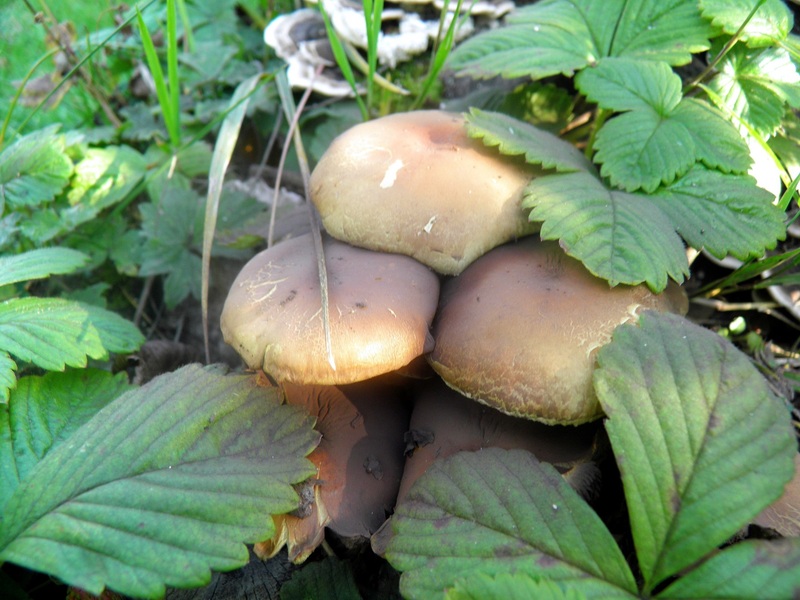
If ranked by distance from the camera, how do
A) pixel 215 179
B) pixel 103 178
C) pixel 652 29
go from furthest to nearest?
pixel 103 178
pixel 215 179
pixel 652 29

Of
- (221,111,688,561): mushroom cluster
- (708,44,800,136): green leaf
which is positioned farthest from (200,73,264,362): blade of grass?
(708,44,800,136): green leaf

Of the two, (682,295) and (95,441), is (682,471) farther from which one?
(95,441)

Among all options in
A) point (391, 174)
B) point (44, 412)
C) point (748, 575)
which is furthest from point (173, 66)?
point (748, 575)

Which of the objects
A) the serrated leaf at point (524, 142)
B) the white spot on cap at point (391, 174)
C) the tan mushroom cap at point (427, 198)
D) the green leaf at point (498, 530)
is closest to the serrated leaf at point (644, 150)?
the serrated leaf at point (524, 142)

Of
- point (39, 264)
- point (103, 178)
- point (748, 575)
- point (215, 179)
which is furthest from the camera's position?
point (103, 178)

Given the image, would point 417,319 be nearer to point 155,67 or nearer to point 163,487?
point 163,487

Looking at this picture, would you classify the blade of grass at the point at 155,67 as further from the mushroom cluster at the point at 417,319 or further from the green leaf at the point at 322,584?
the green leaf at the point at 322,584

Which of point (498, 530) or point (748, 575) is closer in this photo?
point (748, 575)

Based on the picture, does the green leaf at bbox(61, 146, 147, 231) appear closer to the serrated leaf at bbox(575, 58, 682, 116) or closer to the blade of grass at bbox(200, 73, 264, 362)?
the blade of grass at bbox(200, 73, 264, 362)

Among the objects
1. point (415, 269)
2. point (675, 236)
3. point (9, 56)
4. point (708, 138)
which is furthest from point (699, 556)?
point (9, 56)
